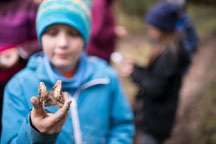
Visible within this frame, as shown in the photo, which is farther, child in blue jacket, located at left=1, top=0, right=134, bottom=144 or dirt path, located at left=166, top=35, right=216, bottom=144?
dirt path, located at left=166, top=35, right=216, bottom=144

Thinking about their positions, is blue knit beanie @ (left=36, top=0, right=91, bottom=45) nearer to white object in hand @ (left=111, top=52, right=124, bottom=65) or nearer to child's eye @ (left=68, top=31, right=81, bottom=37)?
child's eye @ (left=68, top=31, right=81, bottom=37)

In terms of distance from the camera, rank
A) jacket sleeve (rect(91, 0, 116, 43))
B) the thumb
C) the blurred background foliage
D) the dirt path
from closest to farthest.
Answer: the thumb → jacket sleeve (rect(91, 0, 116, 43)) → the dirt path → the blurred background foliage

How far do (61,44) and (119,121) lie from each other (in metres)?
0.77

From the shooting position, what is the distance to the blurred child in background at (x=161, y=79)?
94.3 inches

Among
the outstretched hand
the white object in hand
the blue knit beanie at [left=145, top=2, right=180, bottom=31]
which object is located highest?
the blue knit beanie at [left=145, top=2, right=180, bottom=31]

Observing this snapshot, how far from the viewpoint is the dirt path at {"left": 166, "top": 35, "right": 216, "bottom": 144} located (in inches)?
133

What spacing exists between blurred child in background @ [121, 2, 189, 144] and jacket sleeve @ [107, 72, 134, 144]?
923 mm

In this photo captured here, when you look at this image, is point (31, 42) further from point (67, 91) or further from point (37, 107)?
point (37, 107)

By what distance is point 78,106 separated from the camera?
A: 1165mm

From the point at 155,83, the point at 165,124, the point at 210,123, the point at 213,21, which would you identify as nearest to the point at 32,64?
the point at 155,83

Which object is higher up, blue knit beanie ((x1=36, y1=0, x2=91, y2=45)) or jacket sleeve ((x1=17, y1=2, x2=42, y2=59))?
jacket sleeve ((x1=17, y1=2, x2=42, y2=59))

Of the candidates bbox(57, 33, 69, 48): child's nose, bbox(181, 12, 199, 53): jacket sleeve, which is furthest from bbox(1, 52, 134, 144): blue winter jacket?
bbox(181, 12, 199, 53): jacket sleeve

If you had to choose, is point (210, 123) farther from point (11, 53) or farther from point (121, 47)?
point (121, 47)

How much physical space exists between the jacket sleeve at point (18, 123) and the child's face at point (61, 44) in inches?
8.1
